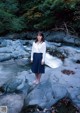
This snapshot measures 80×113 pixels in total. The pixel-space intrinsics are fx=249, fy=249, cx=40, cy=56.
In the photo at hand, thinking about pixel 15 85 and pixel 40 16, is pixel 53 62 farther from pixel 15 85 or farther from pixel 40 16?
pixel 40 16

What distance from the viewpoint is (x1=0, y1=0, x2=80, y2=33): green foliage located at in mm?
15617

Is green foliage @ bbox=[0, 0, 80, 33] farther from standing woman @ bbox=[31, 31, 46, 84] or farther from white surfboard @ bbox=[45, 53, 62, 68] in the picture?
standing woman @ bbox=[31, 31, 46, 84]

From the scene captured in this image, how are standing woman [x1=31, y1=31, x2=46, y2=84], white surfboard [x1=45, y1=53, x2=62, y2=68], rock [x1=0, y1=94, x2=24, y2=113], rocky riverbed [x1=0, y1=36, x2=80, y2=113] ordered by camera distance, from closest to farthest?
1. rock [x1=0, y1=94, x2=24, y2=113]
2. rocky riverbed [x1=0, y1=36, x2=80, y2=113]
3. standing woman [x1=31, y1=31, x2=46, y2=84]
4. white surfboard [x1=45, y1=53, x2=62, y2=68]

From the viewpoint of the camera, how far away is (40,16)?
16594 millimetres

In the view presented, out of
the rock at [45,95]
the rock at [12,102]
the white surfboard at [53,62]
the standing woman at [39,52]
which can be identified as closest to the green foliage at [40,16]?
the white surfboard at [53,62]

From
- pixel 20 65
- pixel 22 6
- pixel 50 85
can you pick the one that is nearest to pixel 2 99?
pixel 50 85

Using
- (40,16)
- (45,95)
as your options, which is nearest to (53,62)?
(45,95)

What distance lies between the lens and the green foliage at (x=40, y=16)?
15617 millimetres

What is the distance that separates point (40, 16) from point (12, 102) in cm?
1121

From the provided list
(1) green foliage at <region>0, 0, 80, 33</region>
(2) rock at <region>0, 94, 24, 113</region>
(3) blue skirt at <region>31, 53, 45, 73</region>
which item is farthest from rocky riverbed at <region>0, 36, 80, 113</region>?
(1) green foliage at <region>0, 0, 80, 33</region>

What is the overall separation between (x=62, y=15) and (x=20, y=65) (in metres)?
7.99

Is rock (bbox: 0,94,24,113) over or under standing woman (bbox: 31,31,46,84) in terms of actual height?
under

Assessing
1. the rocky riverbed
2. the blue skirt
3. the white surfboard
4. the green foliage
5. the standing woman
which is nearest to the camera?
the rocky riverbed

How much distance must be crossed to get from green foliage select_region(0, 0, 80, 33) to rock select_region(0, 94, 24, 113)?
9.98m
